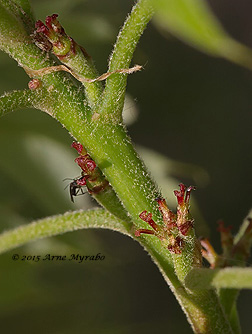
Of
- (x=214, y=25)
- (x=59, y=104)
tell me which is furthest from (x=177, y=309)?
(x=214, y=25)

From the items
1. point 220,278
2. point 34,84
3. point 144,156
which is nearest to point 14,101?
point 34,84

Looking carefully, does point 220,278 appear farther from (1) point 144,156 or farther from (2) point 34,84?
(1) point 144,156

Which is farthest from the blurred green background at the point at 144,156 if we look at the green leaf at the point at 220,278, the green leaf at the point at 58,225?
the green leaf at the point at 220,278

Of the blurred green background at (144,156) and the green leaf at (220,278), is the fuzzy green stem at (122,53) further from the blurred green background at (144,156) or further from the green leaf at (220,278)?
the blurred green background at (144,156)

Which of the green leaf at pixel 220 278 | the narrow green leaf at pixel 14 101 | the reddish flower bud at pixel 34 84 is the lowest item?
the green leaf at pixel 220 278

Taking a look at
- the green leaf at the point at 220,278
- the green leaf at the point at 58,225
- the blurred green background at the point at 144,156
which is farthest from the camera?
the blurred green background at the point at 144,156

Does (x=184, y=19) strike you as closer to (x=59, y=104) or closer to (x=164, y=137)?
(x=59, y=104)
